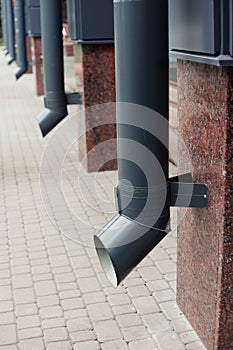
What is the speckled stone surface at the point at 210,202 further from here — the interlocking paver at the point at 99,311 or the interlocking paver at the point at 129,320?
the interlocking paver at the point at 99,311

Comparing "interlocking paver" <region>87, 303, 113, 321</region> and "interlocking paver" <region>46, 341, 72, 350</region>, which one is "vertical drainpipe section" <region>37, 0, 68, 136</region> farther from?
"interlocking paver" <region>46, 341, 72, 350</region>

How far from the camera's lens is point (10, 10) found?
66.2 feet

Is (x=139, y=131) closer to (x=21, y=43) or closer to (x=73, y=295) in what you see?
(x=73, y=295)

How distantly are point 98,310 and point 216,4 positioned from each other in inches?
84.7

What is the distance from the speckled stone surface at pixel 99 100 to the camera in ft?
23.2

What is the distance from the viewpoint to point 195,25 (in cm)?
296

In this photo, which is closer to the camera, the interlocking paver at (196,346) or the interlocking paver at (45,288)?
the interlocking paver at (196,346)

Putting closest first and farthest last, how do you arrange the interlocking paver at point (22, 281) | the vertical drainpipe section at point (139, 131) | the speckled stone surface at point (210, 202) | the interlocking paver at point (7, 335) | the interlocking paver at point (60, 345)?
1. the vertical drainpipe section at point (139, 131)
2. the speckled stone surface at point (210, 202)
3. the interlocking paver at point (60, 345)
4. the interlocking paver at point (7, 335)
5. the interlocking paver at point (22, 281)

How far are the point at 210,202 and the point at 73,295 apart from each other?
1.49 m

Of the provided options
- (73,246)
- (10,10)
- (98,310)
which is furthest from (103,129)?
(10,10)

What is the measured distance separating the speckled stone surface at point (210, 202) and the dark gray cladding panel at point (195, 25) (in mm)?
132

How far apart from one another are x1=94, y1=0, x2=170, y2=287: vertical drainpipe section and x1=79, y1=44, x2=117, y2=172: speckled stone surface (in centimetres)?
415

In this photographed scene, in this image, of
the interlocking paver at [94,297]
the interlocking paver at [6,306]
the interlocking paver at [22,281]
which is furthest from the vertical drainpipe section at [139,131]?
the interlocking paver at [22,281]

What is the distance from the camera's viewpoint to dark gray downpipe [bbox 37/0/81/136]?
6.64 meters
